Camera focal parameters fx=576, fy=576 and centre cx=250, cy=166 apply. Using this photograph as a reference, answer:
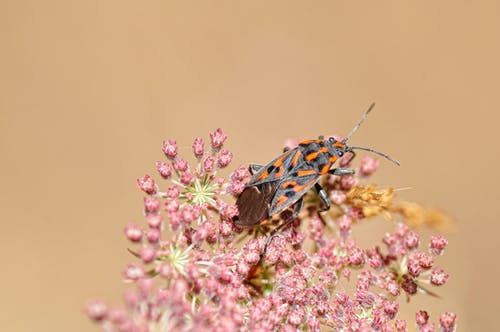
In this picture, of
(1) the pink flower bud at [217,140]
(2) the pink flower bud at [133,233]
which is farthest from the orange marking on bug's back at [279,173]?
(2) the pink flower bud at [133,233]

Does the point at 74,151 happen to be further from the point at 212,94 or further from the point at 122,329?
the point at 122,329

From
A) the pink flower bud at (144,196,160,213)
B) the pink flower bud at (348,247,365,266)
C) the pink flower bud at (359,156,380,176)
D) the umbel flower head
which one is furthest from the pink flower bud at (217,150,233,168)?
the pink flower bud at (359,156,380,176)

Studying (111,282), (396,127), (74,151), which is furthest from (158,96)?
(396,127)

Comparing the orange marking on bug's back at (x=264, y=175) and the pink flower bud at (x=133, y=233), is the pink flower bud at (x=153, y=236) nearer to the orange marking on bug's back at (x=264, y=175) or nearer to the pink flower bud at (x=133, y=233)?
the pink flower bud at (x=133, y=233)

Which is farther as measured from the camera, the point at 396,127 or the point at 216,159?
the point at 396,127

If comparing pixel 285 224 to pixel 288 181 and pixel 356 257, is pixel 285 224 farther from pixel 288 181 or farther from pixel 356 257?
pixel 356 257

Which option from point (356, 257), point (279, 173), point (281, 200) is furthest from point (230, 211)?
point (356, 257)
